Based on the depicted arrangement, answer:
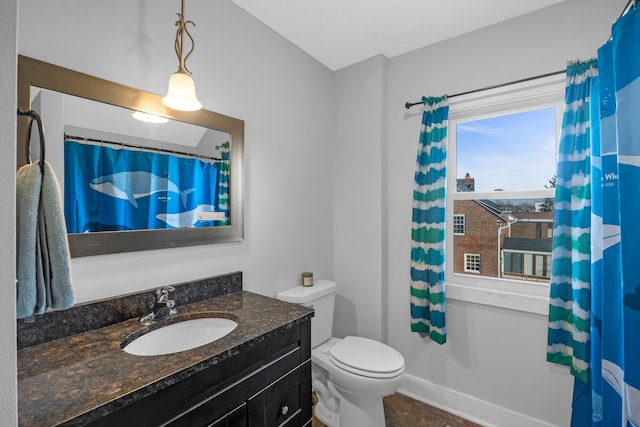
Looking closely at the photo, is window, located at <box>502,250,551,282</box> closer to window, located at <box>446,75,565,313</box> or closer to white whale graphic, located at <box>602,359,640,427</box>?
window, located at <box>446,75,565,313</box>

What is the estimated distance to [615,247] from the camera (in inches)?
42.4

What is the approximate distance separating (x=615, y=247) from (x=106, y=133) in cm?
198

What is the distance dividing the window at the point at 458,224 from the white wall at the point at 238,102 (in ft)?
3.07

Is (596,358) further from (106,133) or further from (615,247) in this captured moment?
(106,133)

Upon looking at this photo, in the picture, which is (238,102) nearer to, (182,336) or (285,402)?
(182,336)

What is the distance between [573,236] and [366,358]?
50.1 inches

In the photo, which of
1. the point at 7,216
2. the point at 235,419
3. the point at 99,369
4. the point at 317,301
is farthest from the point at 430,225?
the point at 7,216

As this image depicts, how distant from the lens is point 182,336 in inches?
51.1

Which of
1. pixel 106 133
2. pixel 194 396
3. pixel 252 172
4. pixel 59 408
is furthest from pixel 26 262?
pixel 252 172

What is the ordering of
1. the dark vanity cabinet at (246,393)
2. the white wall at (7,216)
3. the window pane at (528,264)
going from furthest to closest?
the window pane at (528,264)
the dark vanity cabinet at (246,393)
the white wall at (7,216)

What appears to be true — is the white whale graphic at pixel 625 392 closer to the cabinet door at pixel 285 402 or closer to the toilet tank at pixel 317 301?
the cabinet door at pixel 285 402

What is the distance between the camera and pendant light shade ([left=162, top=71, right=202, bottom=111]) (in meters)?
1.23

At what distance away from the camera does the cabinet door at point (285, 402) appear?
111 centimetres

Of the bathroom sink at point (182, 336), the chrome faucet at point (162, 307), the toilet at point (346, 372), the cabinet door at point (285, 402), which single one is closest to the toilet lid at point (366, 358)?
the toilet at point (346, 372)
